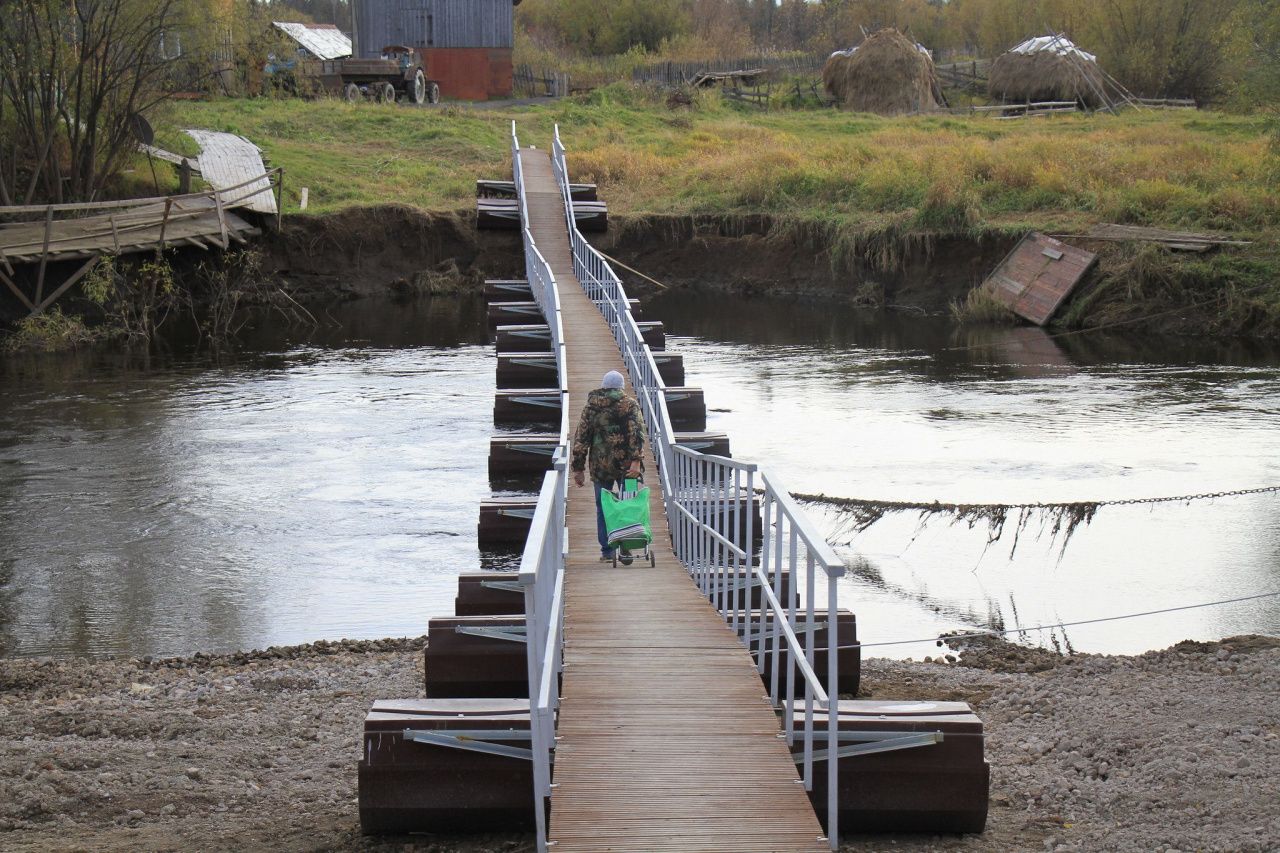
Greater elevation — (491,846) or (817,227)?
(817,227)

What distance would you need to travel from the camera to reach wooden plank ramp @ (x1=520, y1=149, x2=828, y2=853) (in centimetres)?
573

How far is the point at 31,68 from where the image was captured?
29656mm

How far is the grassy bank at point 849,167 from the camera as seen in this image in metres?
31.2

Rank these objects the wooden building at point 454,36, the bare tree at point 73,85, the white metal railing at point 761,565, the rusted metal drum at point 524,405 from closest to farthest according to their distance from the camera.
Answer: the white metal railing at point 761,565
the rusted metal drum at point 524,405
the bare tree at point 73,85
the wooden building at point 454,36

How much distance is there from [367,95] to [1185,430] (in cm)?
3766

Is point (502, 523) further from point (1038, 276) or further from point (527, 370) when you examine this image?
A: point (1038, 276)

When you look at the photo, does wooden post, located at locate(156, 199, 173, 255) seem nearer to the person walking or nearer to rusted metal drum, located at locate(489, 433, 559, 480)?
rusted metal drum, located at locate(489, 433, 559, 480)

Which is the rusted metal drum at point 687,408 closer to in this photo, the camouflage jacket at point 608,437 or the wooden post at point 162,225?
the camouflage jacket at point 608,437

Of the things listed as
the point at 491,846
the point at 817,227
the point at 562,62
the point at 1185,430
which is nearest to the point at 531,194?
the point at 817,227

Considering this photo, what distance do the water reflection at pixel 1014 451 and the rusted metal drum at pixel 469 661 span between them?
4351mm

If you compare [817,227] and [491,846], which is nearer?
[491,846]

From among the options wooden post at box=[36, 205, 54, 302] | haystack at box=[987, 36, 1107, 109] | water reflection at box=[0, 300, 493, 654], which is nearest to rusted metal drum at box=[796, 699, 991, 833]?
water reflection at box=[0, 300, 493, 654]

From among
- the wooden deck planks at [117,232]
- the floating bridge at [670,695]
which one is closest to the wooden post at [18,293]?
the wooden deck planks at [117,232]

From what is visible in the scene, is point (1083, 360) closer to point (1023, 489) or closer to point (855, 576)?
point (1023, 489)
